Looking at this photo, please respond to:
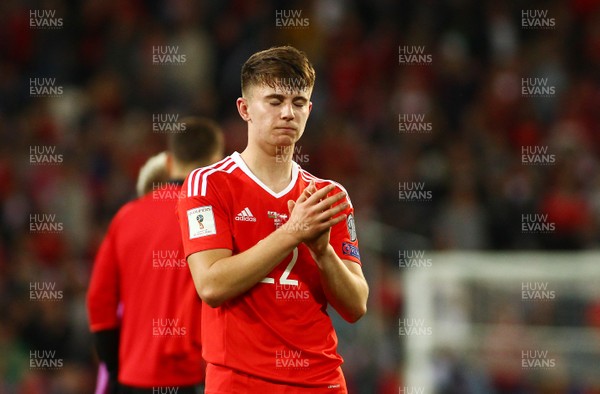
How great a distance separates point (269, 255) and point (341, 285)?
32cm

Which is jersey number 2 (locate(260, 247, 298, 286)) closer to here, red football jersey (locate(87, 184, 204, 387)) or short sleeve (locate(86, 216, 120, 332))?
red football jersey (locate(87, 184, 204, 387))

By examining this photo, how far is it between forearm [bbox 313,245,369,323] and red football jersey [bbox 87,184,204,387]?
1.25 meters

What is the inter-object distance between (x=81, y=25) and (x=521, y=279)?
20.2ft

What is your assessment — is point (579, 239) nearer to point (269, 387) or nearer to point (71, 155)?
point (71, 155)

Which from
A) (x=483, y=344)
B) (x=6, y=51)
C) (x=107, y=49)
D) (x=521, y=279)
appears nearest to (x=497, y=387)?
(x=483, y=344)

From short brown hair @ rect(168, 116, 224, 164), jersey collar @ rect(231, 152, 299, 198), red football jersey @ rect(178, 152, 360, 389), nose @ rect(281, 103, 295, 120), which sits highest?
short brown hair @ rect(168, 116, 224, 164)

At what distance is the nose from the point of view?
339 cm

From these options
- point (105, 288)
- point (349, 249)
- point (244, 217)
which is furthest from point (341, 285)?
point (105, 288)

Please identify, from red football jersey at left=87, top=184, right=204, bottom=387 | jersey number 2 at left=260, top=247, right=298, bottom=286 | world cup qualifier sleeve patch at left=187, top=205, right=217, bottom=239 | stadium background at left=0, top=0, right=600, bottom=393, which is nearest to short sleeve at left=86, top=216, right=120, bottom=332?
red football jersey at left=87, top=184, right=204, bottom=387

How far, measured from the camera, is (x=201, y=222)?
3.35 metres

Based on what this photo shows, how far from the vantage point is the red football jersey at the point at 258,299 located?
10.9 feet

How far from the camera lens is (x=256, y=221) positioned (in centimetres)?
342

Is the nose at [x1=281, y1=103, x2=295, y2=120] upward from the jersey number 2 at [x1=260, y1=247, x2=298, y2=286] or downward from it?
upward

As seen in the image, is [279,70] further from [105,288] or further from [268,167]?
[105,288]
